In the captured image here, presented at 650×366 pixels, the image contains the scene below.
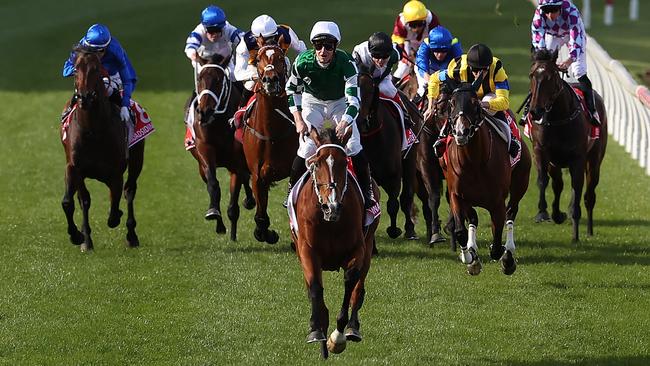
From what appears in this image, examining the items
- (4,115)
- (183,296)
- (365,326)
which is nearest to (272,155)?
(183,296)

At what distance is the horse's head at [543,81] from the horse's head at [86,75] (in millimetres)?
4291

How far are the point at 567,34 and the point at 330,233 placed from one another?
6943 millimetres

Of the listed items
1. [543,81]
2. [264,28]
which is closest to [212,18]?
[264,28]

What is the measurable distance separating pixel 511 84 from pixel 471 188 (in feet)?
43.1

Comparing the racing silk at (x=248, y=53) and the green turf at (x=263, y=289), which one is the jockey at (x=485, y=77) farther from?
the racing silk at (x=248, y=53)

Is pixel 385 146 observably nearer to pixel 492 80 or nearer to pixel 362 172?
pixel 492 80

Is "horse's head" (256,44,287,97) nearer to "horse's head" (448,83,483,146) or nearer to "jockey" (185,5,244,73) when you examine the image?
"horse's head" (448,83,483,146)

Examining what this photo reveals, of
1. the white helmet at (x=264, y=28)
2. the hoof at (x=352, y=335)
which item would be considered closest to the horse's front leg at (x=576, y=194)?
the white helmet at (x=264, y=28)

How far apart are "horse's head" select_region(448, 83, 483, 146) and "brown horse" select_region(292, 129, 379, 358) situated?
65.6 inches

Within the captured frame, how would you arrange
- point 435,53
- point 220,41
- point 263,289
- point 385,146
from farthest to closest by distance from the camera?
point 220,41, point 435,53, point 385,146, point 263,289

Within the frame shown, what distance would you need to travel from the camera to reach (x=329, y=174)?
9297 millimetres

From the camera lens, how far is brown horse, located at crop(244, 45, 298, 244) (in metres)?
12.6

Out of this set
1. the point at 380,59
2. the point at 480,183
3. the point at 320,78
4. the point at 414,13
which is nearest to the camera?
the point at 320,78

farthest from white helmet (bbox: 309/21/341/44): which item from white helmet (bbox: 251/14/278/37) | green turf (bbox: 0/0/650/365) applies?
white helmet (bbox: 251/14/278/37)
